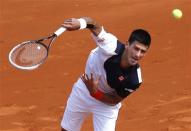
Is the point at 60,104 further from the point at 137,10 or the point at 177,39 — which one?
the point at 137,10

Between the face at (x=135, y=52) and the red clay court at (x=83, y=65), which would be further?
the red clay court at (x=83, y=65)

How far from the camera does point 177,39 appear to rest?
442 inches

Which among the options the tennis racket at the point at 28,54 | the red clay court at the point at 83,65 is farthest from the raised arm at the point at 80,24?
the red clay court at the point at 83,65

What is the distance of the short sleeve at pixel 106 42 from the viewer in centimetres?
532

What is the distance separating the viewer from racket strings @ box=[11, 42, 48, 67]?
205 inches

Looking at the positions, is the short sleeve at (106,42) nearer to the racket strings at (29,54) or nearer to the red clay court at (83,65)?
the racket strings at (29,54)

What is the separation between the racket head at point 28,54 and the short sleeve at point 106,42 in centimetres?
59

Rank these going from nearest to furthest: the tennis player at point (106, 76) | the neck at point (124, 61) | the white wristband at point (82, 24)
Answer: the white wristband at point (82, 24) < the tennis player at point (106, 76) < the neck at point (124, 61)

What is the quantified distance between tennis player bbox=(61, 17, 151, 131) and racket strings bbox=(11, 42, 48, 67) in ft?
1.55

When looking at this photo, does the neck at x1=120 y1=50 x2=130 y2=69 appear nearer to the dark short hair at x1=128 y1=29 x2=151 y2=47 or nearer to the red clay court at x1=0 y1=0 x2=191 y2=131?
the dark short hair at x1=128 y1=29 x2=151 y2=47

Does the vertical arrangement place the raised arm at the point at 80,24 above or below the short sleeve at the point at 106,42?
above

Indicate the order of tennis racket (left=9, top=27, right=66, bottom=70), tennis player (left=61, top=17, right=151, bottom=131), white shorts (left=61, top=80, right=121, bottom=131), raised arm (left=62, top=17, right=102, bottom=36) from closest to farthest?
raised arm (left=62, top=17, right=102, bottom=36) → tennis racket (left=9, top=27, right=66, bottom=70) → tennis player (left=61, top=17, right=151, bottom=131) → white shorts (left=61, top=80, right=121, bottom=131)

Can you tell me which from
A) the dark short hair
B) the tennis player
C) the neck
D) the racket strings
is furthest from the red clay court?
the dark short hair

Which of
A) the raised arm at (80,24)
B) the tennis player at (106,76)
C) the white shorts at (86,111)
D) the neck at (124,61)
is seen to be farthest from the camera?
the white shorts at (86,111)
